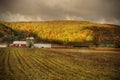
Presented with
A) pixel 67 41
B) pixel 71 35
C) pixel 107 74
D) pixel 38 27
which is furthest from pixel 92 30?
pixel 107 74

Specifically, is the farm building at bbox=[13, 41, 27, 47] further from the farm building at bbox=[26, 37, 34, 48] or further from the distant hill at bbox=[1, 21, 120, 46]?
the distant hill at bbox=[1, 21, 120, 46]

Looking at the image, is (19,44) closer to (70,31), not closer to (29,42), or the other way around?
(29,42)

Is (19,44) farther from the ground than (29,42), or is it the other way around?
(29,42)

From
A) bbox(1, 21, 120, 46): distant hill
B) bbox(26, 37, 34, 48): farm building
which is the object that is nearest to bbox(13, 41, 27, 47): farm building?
bbox(26, 37, 34, 48): farm building

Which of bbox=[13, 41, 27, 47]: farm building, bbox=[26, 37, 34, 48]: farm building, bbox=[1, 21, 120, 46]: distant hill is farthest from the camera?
→ bbox=[1, 21, 120, 46]: distant hill

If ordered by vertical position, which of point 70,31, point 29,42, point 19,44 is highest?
point 70,31

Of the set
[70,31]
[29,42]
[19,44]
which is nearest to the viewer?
[19,44]

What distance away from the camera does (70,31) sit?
3826 inches

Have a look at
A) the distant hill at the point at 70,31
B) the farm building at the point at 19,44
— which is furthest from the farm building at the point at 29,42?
the distant hill at the point at 70,31

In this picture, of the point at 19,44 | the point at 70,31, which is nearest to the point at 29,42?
the point at 19,44

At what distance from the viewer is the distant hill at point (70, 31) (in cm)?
7462

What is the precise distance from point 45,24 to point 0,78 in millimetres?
74389

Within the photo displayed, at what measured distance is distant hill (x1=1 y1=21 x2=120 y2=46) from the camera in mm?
74625

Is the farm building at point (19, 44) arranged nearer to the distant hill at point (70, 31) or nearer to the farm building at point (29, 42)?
the farm building at point (29, 42)
